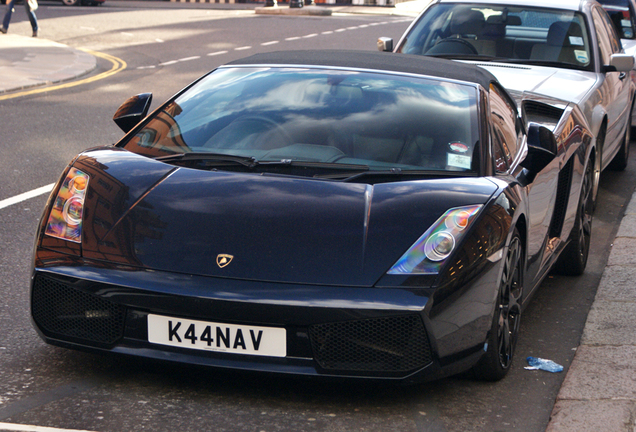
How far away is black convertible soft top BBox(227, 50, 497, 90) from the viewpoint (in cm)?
461

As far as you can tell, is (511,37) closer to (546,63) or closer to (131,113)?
(546,63)

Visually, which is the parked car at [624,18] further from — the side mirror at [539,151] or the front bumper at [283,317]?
the front bumper at [283,317]

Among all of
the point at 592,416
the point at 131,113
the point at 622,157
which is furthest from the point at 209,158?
the point at 622,157

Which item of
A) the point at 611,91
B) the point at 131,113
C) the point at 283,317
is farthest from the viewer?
the point at 611,91

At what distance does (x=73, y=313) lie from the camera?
3.45 m

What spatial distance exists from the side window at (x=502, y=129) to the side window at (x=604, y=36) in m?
3.35

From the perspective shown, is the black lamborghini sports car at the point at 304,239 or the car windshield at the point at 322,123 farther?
the car windshield at the point at 322,123

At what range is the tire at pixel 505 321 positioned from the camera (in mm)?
3656

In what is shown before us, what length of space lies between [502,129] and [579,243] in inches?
52.3

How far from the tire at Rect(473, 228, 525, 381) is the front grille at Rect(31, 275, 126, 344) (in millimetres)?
1448

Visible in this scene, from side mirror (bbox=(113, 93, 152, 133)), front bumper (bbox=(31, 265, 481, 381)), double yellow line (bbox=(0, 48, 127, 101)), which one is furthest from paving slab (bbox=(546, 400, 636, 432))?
double yellow line (bbox=(0, 48, 127, 101))

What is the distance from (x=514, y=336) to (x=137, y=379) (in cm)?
163

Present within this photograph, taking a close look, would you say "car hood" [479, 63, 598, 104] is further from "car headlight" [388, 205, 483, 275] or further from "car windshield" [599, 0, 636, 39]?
"car windshield" [599, 0, 636, 39]

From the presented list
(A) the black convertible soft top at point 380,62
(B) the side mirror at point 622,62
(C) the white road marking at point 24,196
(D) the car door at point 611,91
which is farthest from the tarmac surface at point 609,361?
(C) the white road marking at point 24,196
